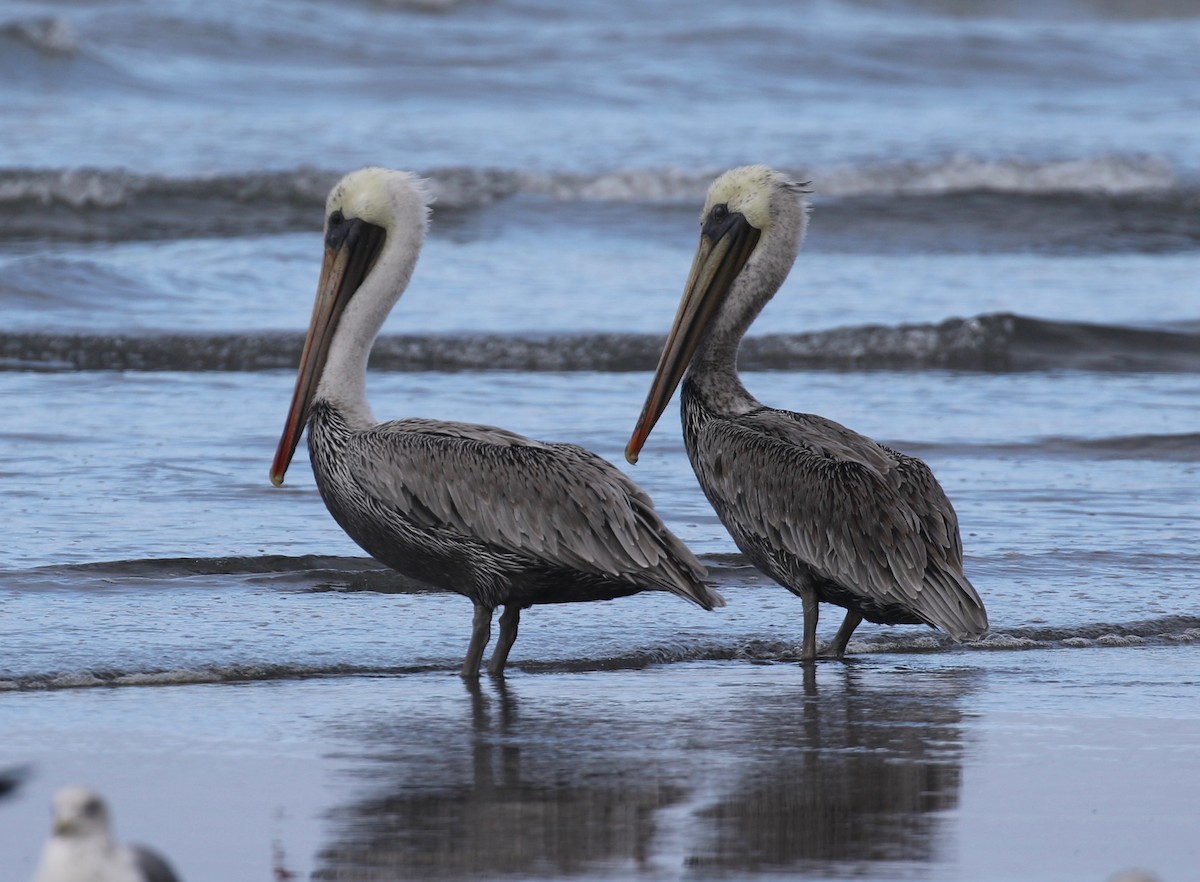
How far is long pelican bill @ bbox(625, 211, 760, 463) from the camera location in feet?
21.5

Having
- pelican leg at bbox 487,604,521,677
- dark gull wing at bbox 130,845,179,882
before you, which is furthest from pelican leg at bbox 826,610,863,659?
dark gull wing at bbox 130,845,179,882

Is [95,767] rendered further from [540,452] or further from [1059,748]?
[1059,748]

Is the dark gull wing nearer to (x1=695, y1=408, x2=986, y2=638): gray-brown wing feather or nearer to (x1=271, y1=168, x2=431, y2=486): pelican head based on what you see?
(x1=695, y1=408, x2=986, y2=638): gray-brown wing feather

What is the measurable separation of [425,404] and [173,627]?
462cm

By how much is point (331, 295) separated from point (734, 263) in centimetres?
136

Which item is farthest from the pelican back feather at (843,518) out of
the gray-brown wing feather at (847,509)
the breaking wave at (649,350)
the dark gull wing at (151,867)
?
the breaking wave at (649,350)

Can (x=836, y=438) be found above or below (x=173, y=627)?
above

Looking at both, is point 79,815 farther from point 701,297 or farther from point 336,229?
point 701,297

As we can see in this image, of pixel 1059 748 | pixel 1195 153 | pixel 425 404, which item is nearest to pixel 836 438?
pixel 1059 748

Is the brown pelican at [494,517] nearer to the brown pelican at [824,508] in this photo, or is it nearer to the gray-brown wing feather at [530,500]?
the gray-brown wing feather at [530,500]

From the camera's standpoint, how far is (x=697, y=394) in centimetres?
633

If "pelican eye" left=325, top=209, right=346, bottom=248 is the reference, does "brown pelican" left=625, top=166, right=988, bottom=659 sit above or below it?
below

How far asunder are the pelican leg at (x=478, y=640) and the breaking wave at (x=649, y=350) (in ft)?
22.3

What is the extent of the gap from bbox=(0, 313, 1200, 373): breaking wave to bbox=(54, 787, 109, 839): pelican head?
31.3ft
